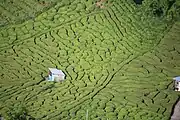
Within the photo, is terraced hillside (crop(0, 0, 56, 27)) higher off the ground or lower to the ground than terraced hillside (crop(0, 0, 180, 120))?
higher

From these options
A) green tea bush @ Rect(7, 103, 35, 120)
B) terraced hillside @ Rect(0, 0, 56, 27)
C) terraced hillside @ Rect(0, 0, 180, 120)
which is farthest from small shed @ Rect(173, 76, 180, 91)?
terraced hillside @ Rect(0, 0, 56, 27)

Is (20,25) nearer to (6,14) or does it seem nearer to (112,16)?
(6,14)

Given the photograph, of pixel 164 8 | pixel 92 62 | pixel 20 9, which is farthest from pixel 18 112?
pixel 164 8

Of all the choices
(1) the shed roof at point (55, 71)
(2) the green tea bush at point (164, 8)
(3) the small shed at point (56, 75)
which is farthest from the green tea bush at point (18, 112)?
(2) the green tea bush at point (164, 8)

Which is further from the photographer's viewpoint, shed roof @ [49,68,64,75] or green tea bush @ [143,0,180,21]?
green tea bush @ [143,0,180,21]

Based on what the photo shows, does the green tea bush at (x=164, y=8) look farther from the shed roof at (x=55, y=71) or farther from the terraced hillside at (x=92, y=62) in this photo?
the shed roof at (x=55, y=71)

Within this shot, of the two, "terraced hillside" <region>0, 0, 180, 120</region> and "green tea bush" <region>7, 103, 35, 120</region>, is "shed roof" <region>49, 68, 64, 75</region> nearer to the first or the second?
"terraced hillside" <region>0, 0, 180, 120</region>
